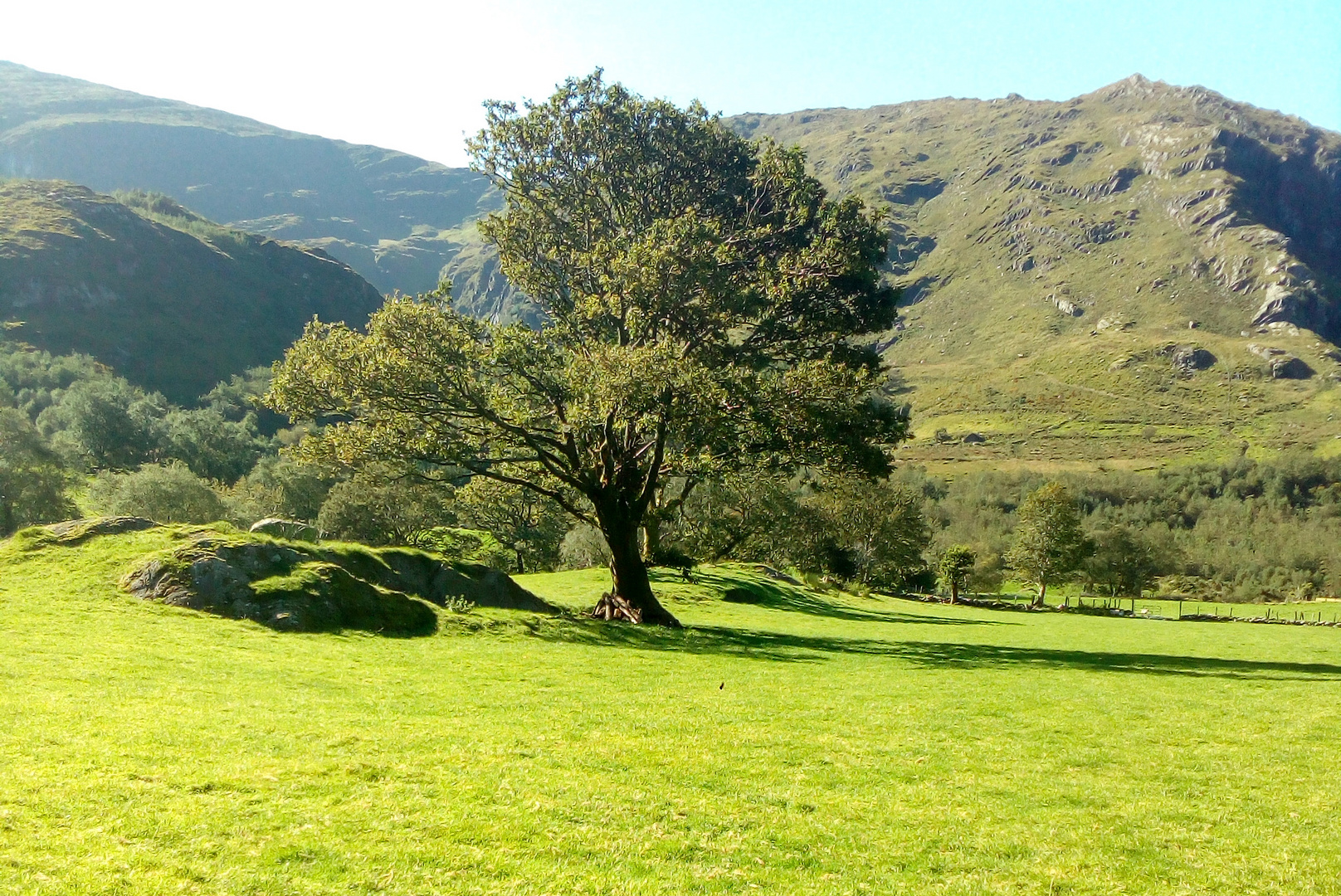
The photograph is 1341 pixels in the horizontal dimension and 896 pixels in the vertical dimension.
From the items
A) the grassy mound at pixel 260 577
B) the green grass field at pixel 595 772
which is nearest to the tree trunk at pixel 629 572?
the grassy mound at pixel 260 577

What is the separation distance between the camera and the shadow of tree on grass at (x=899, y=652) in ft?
78.5

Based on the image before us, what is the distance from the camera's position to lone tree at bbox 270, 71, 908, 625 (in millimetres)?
25812

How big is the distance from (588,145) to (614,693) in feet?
74.0

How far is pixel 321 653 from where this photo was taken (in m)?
17.3

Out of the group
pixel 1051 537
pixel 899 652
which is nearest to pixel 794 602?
pixel 899 652

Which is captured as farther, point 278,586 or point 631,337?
point 631,337

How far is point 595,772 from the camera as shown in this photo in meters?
10.1

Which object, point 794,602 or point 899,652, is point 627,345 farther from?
point 794,602

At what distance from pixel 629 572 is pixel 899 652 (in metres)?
10.3

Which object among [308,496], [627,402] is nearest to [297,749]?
A: [627,402]

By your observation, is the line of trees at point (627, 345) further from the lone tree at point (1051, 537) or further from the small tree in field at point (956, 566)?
the lone tree at point (1051, 537)

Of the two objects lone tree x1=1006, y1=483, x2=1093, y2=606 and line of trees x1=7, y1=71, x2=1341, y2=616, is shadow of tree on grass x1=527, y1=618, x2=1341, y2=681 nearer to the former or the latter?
line of trees x1=7, y1=71, x2=1341, y2=616

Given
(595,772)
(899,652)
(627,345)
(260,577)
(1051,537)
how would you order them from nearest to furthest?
1. (595,772)
2. (260,577)
3. (899,652)
4. (627,345)
5. (1051,537)

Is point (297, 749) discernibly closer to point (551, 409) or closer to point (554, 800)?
point (554, 800)
